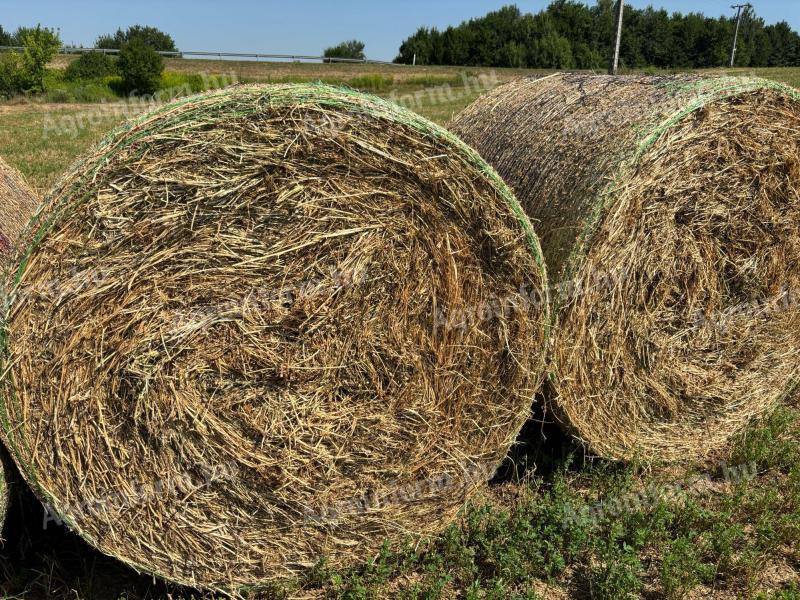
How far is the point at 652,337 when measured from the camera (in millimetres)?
3875

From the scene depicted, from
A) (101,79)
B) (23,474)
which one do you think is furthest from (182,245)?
(101,79)

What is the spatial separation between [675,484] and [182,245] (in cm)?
307

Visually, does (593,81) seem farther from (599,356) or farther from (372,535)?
(372,535)

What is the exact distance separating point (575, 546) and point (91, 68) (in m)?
40.2

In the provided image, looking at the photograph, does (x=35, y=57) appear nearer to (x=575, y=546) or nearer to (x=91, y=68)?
(x=91, y=68)

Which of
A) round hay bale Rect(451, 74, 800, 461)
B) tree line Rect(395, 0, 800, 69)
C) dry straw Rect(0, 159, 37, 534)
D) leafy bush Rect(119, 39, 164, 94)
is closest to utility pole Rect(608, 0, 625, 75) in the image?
round hay bale Rect(451, 74, 800, 461)

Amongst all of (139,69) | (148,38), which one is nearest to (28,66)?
(139,69)

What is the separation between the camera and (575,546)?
332 centimetres

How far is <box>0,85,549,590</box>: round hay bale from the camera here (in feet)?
8.49

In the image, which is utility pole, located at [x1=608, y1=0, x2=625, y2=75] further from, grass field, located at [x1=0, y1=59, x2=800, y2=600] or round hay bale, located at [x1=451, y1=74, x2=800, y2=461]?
grass field, located at [x1=0, y1=59, x2=800, y2=600]

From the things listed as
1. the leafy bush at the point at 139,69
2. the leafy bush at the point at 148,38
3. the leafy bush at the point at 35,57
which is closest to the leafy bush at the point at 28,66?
the leafy bush at the point at 35,57

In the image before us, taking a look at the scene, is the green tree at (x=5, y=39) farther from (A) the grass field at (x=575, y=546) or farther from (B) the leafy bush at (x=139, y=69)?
(A) the grass field at (x=575, y=546)

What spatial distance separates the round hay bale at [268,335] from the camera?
259 centimetres

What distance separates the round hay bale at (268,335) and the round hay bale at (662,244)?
47 centimetres
